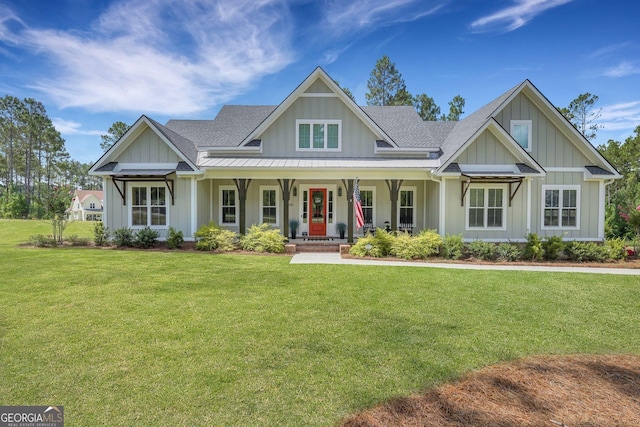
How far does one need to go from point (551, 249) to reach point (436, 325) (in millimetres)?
9442

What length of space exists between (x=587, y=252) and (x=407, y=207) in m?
7.07

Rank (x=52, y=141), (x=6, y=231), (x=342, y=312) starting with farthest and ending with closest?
(x=52, y=141), (x=6, y=231), (x=342, y=312)

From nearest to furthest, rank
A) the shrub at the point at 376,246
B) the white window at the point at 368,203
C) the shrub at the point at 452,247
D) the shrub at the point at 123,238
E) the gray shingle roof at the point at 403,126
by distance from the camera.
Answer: the shrub at the point at 452,247
the shrub at the point at 376,246
the shrub at the point at 123,238
the gray shingle roof at the point at 403,126
the white window at the point at 368,203

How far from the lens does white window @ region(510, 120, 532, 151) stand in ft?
45.4

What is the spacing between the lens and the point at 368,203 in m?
15.6

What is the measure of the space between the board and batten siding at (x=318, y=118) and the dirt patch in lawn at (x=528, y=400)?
39.0ft

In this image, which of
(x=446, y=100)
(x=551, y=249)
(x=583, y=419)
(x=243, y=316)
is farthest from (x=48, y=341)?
(x=446, y=100)

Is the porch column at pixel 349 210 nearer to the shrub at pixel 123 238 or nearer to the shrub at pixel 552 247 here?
the shrub at pixel 552 247

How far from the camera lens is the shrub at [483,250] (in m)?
11.6

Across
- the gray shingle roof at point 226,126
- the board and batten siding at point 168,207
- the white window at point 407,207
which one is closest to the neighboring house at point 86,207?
the gray shingle roof at point 226,126

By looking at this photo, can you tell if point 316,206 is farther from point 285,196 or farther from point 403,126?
point 403,126

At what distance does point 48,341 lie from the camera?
4301mm

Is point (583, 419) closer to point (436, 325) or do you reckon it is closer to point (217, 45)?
point (436, 325)

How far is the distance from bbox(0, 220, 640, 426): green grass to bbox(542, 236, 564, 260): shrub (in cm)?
308
